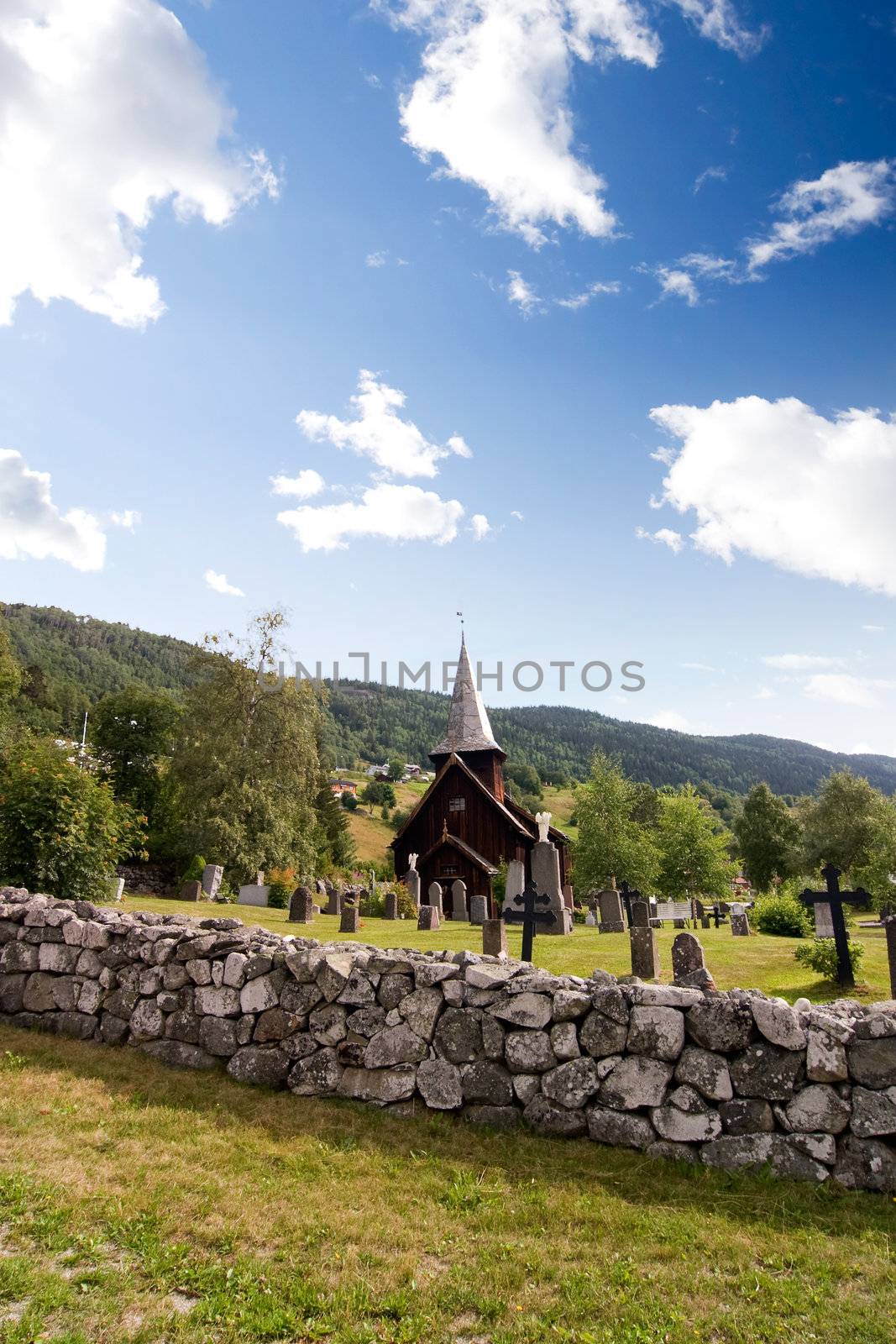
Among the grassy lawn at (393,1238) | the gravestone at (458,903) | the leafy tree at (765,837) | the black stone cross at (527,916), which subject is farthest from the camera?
the leafy tree at (765,837)

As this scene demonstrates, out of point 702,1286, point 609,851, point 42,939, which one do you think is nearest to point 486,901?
point 609,851

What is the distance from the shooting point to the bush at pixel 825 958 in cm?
1229

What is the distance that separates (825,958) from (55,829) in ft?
46.1

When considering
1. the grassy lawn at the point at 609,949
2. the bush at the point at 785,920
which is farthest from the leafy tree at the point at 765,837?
the bush at the point at 785,920

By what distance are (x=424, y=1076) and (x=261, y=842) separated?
88.9 ft

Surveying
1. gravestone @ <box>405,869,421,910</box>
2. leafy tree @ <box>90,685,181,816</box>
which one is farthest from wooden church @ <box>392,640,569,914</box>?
leafy tree @ <box>90,685,181,816</box>

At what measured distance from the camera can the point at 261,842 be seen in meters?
32.8

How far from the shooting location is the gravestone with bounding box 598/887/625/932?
73.1 feet

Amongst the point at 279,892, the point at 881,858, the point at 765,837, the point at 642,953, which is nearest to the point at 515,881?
the point at 279,892

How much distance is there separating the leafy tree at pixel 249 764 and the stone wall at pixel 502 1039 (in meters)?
23.5

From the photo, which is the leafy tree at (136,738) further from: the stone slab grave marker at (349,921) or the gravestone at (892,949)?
the gravestone at (892,949)

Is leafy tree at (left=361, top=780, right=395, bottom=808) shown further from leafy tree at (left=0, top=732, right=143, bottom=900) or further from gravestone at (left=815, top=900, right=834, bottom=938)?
leafy tree at (left=0, top=732, right=143, bottom=900)

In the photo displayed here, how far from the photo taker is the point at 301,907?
22.0 m

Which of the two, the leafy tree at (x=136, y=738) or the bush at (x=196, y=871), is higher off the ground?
the leafy tree at (x=136, y=738)
